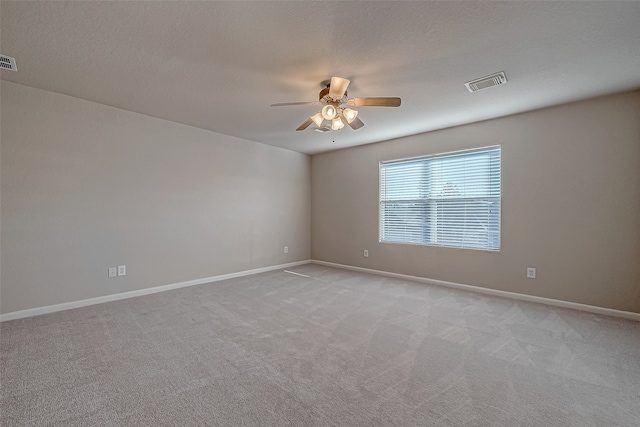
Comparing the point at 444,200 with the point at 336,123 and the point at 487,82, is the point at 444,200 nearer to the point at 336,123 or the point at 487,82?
the point at 487,82

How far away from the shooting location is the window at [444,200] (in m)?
3.99

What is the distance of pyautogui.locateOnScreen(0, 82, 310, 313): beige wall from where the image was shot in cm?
296

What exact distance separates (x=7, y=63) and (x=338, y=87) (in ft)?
9.93

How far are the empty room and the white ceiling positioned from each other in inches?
0.8

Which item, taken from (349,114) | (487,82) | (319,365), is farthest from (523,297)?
(349,114)

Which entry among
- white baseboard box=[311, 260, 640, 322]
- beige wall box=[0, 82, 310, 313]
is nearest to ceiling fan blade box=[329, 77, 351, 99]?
beige wall box=[0, 82, 310, 313]

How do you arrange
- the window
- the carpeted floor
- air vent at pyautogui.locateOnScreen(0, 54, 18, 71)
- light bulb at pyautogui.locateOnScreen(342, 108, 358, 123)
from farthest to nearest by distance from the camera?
1. the window
2. light bulb at pyautogui.locateOnScreen(342, 108, 358, 123)
3. air vent at pyautogui.locateOnScreen(0, 54, 18, 71)
4. the carpeted floor

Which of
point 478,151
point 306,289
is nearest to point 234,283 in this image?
point 306,289

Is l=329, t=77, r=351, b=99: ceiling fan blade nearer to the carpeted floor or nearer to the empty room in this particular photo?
the empty room

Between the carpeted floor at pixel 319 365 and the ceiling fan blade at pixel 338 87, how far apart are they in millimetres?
2283

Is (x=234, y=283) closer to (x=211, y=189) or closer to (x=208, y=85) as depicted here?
(x=211, y=189)

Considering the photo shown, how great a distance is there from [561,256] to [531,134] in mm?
1611

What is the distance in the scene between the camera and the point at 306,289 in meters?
4.11

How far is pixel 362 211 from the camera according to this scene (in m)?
5.43
